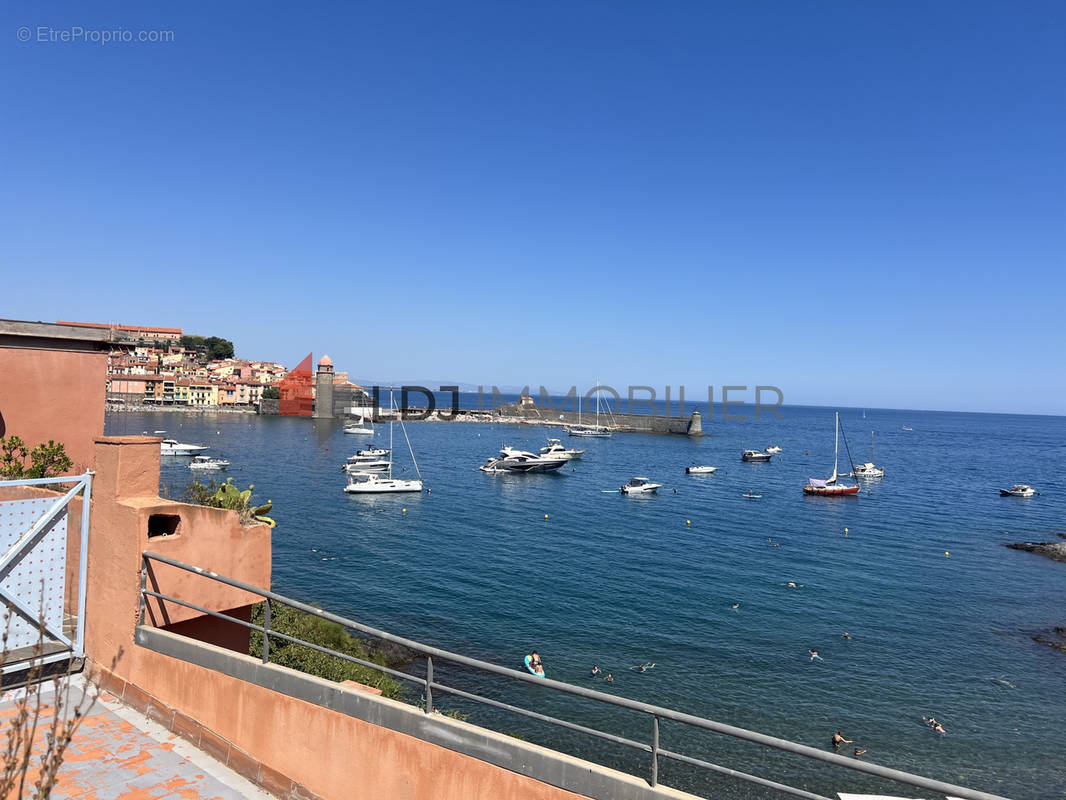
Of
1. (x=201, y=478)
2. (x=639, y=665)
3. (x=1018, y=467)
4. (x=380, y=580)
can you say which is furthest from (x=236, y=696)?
(x=1018, y=467)

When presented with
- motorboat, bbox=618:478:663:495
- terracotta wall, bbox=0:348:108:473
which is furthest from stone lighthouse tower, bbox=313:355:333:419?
terracotta wall, bbox=0:348:108:473

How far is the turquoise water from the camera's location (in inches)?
701

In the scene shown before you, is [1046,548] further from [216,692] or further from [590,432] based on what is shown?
[590,432]

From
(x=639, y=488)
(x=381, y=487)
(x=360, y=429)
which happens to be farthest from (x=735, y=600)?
(x=360, y=429)

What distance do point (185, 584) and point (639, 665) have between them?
17436 mm

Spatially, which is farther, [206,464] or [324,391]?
[324,391]

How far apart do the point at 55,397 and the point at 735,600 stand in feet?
85.4

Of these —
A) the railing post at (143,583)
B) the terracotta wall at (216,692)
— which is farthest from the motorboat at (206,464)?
the railing post at (143,583)

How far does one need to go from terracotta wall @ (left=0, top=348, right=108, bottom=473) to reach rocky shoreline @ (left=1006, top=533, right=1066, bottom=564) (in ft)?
159

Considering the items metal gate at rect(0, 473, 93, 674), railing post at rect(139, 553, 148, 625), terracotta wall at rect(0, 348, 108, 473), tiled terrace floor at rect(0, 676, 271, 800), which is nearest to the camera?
tiled terrace floor at rect(0, 676, 271, 800)

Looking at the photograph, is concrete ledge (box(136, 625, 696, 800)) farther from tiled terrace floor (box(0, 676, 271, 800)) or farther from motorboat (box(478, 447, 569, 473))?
motorboat (box(478, 447, 569, 473))

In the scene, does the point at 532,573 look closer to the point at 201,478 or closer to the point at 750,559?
the point at 750,559

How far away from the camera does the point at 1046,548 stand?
4025cm

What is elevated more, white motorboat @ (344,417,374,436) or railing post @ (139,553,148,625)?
railing post @ (139,553,148,625)
